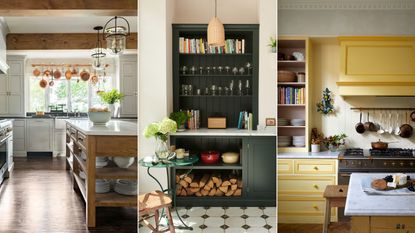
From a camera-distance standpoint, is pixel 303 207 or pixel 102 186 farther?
pixel 102 186

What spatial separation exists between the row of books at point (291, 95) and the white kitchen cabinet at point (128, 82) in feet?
12.5

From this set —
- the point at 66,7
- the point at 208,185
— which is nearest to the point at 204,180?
the point at 208,185

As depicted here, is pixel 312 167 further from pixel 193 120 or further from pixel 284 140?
pixel 193 120

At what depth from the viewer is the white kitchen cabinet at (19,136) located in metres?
5.81

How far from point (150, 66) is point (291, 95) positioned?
0.90 metres

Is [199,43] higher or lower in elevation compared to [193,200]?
higher

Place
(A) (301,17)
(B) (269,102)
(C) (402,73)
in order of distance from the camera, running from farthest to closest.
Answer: (C) (402,73) < (A) (301,17) < (B) (269,102)

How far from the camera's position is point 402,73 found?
232cm

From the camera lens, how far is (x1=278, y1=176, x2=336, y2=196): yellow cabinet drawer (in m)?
1.73

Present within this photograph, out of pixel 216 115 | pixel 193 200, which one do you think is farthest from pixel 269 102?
pixel 216 115

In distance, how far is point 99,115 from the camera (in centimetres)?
285

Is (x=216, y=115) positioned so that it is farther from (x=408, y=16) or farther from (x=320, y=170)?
(x=408, y=16)

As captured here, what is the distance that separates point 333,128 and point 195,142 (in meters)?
0.76

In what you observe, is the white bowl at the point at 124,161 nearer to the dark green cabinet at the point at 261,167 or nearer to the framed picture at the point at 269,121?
the dark green cabinet at the point at 261,167
